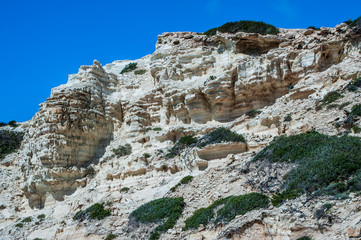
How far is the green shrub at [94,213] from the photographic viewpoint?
63.5 feet

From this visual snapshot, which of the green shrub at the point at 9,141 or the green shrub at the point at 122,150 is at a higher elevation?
the green shrub at the point at 9,141

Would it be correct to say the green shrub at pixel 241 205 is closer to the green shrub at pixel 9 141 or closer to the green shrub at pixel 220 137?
the green shrub at pixel 220 137

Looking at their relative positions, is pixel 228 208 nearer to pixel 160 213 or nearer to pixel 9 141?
pixel 160 213

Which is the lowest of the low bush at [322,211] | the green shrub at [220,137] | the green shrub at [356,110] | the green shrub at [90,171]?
the low bush at [322,211]

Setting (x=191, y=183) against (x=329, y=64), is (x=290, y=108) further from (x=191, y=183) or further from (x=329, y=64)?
(x=191, y=183)

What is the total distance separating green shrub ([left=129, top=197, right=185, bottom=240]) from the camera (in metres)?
16.0

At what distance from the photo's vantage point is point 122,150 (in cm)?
2714

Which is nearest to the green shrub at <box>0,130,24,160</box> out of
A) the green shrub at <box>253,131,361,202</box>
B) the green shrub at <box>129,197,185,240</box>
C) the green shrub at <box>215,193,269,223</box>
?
the green shrub at <box>129,197,185,240</box>

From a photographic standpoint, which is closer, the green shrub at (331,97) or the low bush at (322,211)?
the low bush at (322,211)

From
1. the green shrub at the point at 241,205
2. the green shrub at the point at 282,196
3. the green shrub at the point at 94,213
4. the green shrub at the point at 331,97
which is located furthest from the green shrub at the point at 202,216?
the green shrub at the point at 331,97

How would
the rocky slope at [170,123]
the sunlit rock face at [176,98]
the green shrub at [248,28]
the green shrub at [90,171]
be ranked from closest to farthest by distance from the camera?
the rocky slope at [170,123] → the sunlit rock face at [176,98] → the green shrub at [90,171] → the green shrub at [248,28]

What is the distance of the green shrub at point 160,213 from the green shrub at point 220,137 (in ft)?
17.7

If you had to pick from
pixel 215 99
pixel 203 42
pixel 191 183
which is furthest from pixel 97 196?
pixel 203 42

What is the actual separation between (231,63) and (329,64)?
666cm
